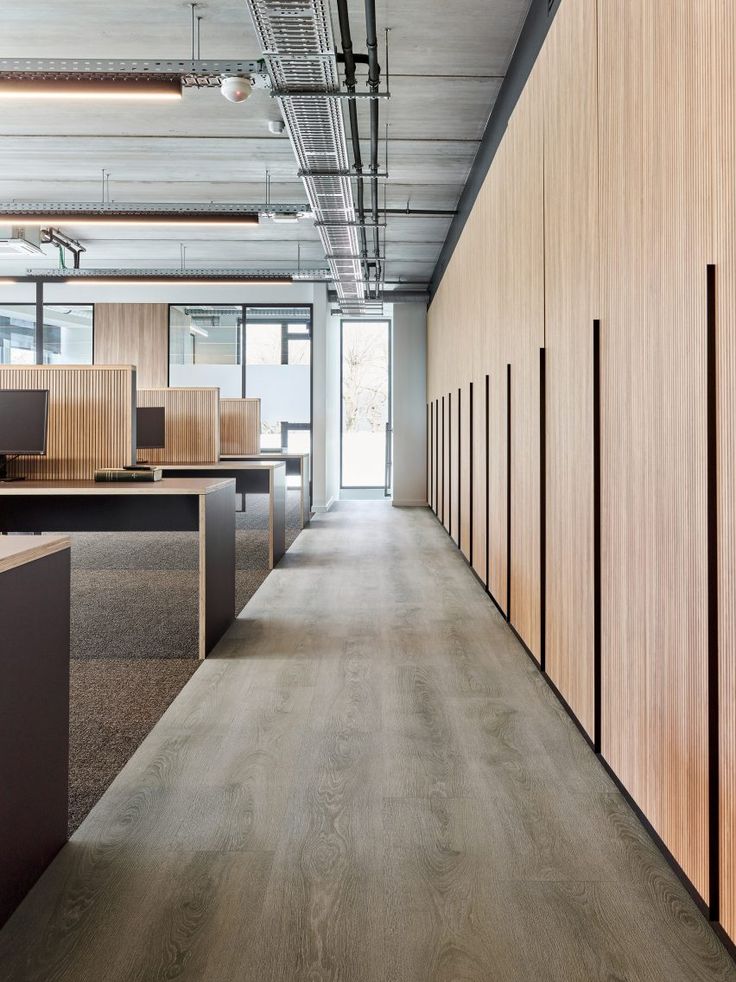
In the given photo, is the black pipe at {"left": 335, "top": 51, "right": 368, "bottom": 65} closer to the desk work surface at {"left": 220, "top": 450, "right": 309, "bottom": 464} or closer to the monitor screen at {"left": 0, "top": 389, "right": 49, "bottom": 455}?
the monitor screen at {"left": 0, "top": 389, "right": 49, "bottom": 455}

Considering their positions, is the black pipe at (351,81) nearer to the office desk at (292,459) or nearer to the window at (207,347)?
the office desk at (292,459)

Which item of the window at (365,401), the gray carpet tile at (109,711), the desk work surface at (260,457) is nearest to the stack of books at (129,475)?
the gray carpet tile at (109,711)

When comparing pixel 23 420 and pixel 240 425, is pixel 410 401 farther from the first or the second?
pixel 23 420

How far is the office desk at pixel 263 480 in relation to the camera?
564cm

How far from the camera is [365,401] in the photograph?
12.7m

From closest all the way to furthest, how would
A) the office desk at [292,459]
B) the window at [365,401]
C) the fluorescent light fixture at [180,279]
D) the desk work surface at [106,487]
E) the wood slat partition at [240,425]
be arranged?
the desk work surface at [106,487] → the office desk at [292,459] → the wood slat partition at [240,425] → the fluorescent light fixture at [180,279] → the window at [365,401]

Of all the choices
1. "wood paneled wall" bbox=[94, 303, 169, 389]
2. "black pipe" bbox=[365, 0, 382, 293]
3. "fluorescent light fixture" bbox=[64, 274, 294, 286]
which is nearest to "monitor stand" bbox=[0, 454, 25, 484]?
"black pipe" bbox=[365, 0, 382, 293]

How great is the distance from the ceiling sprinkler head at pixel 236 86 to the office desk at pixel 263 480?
8.07 feet

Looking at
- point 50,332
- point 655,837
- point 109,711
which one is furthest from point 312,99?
point 50,332

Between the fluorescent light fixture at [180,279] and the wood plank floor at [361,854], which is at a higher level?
the fluorescent light fixture at [180,279]

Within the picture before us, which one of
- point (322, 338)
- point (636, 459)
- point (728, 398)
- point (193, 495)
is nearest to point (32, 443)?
point (193, 495)

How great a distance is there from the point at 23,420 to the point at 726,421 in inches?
143

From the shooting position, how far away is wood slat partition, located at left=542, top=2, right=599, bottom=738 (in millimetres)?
2500

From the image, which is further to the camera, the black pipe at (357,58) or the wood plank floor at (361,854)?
the black pipe at (357,58)
